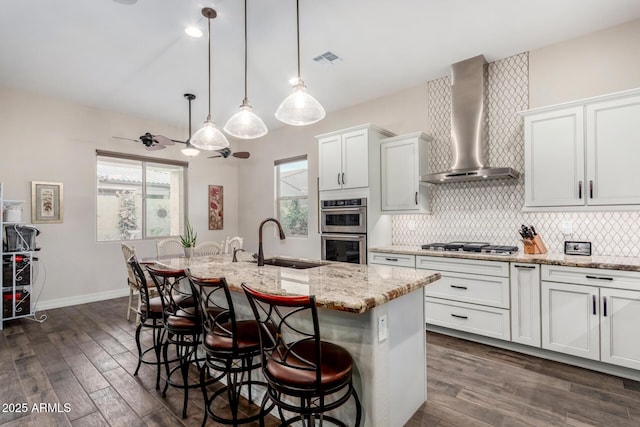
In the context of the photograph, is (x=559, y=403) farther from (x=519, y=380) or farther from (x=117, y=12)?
(x=117, y=12)

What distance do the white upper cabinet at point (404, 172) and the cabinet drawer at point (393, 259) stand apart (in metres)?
0.61

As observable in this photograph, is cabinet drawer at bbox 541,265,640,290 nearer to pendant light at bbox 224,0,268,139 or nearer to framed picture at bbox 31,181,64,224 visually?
pendant light at bbox 224,0,268,139

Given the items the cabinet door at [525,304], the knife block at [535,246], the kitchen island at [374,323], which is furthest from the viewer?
the knife block at [535,246]

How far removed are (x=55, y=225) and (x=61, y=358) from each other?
2.55m

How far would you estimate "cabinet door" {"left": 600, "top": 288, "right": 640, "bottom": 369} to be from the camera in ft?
8.09

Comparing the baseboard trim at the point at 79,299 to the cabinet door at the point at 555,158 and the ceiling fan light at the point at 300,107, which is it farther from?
the cabinet door at the point at 555,158

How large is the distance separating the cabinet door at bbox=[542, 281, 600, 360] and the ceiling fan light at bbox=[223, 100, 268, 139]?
2912 mm

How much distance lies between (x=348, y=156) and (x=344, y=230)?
1.01 metres

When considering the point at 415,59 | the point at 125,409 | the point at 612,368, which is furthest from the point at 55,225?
the point at 612,368

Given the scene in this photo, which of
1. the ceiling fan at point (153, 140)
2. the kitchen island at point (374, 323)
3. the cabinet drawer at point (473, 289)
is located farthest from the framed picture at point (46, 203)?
the cabinet drawer at point (473, 289)

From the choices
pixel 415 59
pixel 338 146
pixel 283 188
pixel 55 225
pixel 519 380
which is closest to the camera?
pixel 519 380

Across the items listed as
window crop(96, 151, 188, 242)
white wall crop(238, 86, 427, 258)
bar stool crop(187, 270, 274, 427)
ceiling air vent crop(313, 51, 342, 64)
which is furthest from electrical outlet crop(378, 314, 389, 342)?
window crop(96, 151, 188, 242)

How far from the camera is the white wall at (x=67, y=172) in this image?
4.40 m

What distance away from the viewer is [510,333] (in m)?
3.03
